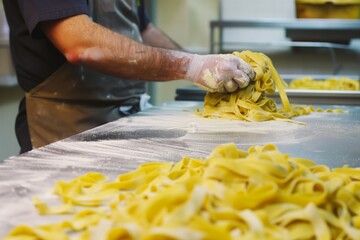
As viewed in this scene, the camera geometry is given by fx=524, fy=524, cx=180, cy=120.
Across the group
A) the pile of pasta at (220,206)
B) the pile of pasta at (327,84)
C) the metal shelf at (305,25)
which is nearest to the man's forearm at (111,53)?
the pile of pasta at (220,206)

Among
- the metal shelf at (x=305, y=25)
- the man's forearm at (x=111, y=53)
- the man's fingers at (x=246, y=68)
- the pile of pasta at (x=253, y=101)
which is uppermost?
the man's forearm at (x=111, y=53)

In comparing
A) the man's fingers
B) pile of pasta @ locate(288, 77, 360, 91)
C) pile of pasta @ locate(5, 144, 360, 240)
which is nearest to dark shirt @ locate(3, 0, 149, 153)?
the man's fingers

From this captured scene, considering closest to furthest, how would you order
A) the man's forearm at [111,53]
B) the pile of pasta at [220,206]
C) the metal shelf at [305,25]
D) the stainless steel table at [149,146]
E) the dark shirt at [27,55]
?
Answer: the pile of pasta at [220,206]
the stainless steel table at [149,146]
the man's forearm at [111,53]
the dark shirt at [27,55]
the metal shelf at [305,25]

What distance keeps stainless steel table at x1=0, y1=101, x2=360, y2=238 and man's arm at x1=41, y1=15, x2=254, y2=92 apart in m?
0.18

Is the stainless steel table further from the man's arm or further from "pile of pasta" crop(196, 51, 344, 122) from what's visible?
Answer: the man's arm

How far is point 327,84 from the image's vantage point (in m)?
3.34

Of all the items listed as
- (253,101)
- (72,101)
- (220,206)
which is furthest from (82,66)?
(220,206)

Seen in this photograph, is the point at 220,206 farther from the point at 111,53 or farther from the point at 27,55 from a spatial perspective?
the point at 27,55

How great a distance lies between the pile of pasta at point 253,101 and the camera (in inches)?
85.8

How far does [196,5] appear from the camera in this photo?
5.18 m

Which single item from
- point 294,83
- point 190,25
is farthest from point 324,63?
point 294,83

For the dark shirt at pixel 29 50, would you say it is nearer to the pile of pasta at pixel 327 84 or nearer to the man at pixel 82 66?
the man at pixel 82 66

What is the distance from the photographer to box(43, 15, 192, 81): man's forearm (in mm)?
1990

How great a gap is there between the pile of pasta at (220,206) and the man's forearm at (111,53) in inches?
35.1
